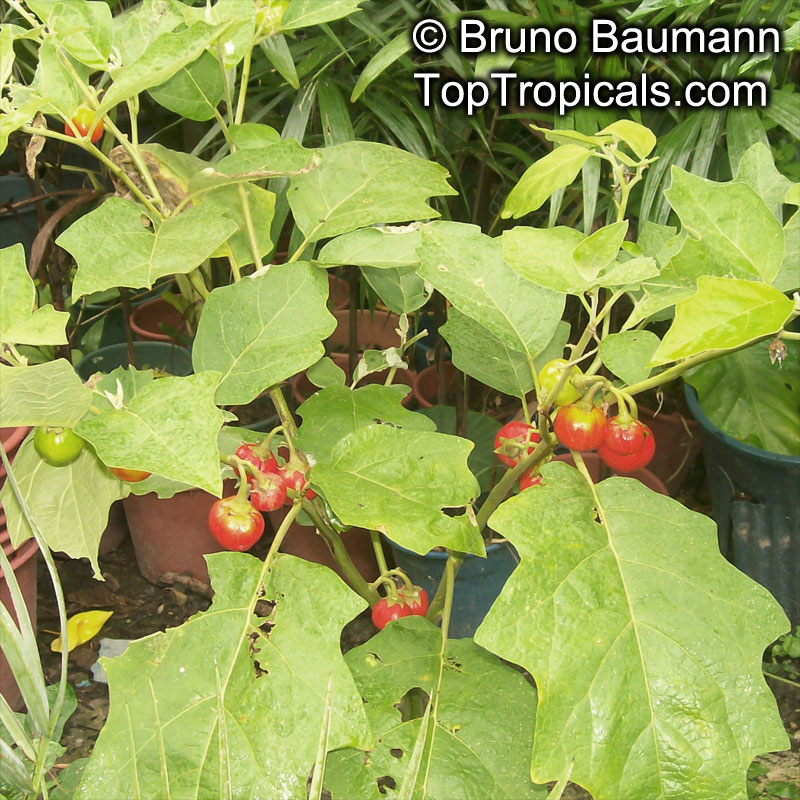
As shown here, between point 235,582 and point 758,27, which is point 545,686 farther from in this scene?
point 758,27

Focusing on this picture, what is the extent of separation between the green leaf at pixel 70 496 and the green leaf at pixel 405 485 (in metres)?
0.20

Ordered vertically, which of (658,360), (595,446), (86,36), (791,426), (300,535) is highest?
(86,36)

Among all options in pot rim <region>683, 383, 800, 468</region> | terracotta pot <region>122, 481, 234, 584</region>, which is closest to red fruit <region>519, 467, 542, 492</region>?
pot rim <region>683, 383, 800, 468</region>

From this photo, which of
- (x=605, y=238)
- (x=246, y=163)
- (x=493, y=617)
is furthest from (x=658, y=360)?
(x=246, y=163)

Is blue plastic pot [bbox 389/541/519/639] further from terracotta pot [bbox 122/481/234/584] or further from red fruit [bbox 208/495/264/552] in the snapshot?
red fruit [bbox 208/495/264/552]

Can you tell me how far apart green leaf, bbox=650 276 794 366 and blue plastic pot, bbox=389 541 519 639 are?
0.82m

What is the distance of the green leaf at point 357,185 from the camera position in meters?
0.84

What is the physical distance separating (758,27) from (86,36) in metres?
0.88

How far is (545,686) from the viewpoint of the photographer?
0.65 meters

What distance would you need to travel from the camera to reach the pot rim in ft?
4.55

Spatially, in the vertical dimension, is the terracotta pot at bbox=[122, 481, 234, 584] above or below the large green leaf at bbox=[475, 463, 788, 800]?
below

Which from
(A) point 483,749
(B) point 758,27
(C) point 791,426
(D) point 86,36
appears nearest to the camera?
(D) point 86,36

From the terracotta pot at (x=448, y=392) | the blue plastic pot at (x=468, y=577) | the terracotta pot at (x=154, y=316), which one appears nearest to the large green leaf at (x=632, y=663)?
the blue plastic pot at (x=468, y=577)

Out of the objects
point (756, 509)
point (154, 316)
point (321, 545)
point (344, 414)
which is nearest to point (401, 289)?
point (344, 414)
